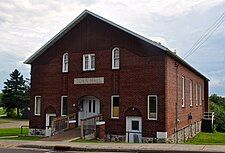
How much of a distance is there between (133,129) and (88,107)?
5065 millimetres

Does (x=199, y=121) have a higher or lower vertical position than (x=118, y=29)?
lower

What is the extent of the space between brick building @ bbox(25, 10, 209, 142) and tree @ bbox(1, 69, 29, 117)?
122 feet

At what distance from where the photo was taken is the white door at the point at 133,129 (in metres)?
24.8

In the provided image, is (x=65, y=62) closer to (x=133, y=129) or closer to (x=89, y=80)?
(x=89, y=80)

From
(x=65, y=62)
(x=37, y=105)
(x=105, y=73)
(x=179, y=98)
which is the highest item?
(x=65, y=62)

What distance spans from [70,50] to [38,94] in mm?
5072

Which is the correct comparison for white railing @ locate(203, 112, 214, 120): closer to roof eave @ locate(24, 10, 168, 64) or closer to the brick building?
the brick building

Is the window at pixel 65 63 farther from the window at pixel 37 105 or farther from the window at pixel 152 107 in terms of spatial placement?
the window at pixel 152 107

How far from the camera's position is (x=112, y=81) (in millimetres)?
26547

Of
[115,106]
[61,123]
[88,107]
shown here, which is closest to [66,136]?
[61,123]

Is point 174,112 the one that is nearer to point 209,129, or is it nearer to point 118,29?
point 118,29

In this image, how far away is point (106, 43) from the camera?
2717 centimetres

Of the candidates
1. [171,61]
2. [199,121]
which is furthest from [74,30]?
[199,121]

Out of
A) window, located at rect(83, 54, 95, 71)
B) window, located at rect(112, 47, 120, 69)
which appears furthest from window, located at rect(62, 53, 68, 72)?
window, located at rect(112, 47, 120, 69)
